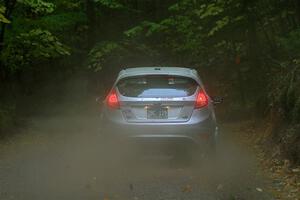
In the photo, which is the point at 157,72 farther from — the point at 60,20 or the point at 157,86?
the point at 60,20

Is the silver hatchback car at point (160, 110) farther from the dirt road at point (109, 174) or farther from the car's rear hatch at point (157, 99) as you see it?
the dirt road at point (109, 174)

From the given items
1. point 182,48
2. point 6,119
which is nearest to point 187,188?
point 6,119

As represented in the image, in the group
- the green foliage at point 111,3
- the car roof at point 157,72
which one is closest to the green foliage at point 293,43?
the car roof at point 157,72

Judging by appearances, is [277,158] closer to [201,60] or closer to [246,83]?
[246,83]

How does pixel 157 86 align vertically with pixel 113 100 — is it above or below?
above

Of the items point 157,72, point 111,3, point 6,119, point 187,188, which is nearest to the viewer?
point 187,188

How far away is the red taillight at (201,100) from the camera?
436 inches

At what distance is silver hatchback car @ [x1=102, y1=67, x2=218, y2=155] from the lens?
35.6 ft

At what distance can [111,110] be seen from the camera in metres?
11.1

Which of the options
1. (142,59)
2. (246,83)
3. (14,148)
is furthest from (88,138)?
(142,59)

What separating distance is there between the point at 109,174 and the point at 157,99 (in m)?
1.55

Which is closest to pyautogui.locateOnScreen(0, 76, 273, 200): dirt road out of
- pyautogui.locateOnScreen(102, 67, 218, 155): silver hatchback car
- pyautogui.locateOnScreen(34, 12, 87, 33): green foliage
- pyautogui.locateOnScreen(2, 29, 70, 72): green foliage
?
pyautogui.locateOnScreen(102, 67, 218, 155): silver hatchback car

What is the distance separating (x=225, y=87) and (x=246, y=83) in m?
3.79

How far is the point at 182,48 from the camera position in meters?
23.7
